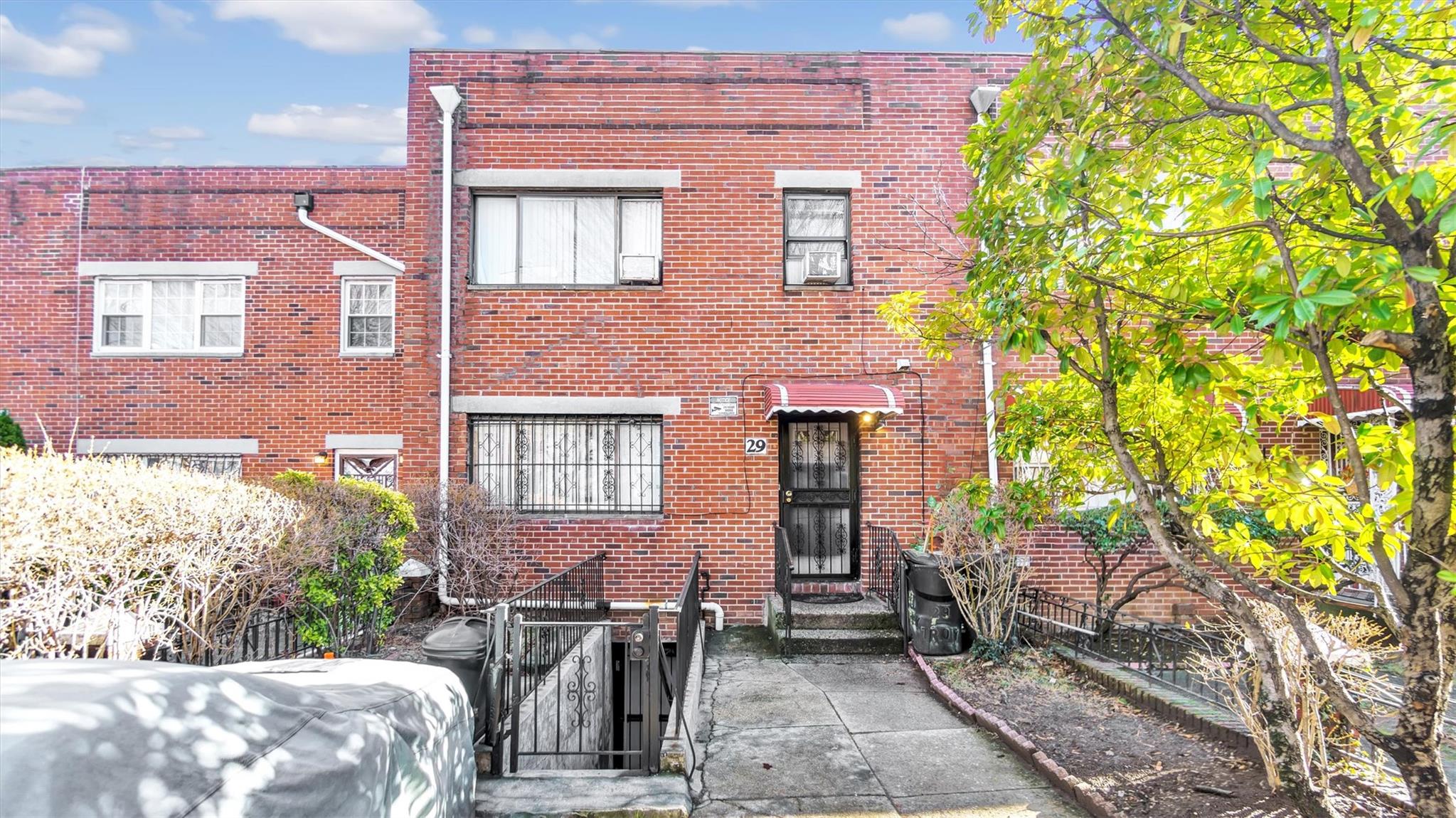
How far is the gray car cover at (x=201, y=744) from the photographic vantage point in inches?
79.4

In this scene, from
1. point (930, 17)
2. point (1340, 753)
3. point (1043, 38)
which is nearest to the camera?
point (1043, 38)

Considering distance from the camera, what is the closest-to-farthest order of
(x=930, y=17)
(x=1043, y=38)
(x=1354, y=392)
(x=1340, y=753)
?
(x=1043, y=38), (x=1340, y=753), (x=1354, y=392), (x=930, y=17)

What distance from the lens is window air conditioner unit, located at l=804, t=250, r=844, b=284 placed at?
10086mm

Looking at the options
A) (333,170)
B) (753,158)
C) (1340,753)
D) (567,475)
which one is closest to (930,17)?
(753,158)

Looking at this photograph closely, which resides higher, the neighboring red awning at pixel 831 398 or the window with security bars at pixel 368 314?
the window with security bars at pixel 368 314

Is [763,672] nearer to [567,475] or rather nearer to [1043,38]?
[567,475]

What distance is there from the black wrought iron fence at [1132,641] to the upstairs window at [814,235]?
5.00m

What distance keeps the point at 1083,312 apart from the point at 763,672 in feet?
16.8

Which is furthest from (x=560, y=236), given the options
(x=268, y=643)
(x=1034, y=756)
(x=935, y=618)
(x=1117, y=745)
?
(x=1117, y=745)

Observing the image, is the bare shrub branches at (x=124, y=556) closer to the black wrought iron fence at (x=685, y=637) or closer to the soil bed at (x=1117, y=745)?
the black wrought iron fence at (x=685, y=637)

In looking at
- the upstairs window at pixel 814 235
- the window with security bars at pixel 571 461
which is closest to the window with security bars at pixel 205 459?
the window with security bars at pixel 571 461

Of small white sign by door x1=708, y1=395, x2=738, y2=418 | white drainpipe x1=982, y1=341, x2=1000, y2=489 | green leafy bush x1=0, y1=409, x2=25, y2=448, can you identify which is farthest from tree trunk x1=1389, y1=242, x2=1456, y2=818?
green leafy bush x1=0, y1=409, x2=25, y2=448

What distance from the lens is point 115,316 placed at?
11.3 m

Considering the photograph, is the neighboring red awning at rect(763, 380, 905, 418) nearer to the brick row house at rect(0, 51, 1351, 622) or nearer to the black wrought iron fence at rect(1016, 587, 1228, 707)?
the brick row house at rect(0, 51, 1351, 622)
